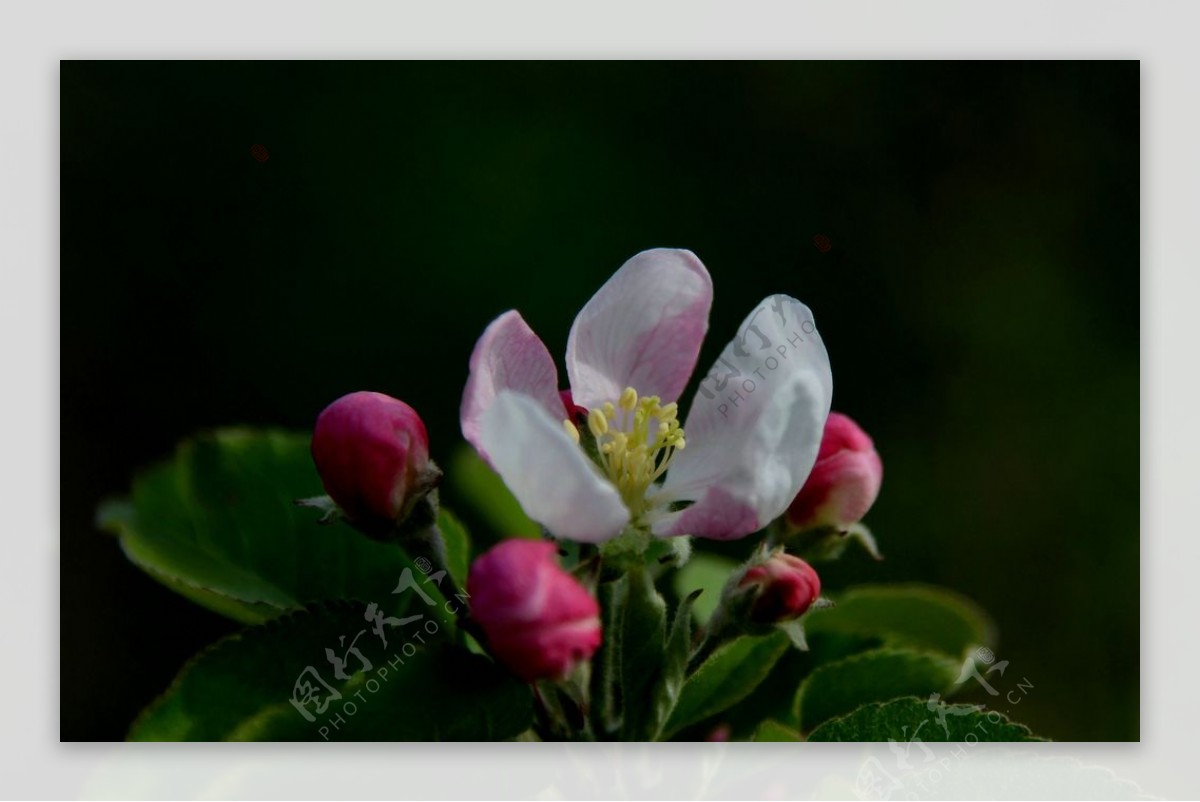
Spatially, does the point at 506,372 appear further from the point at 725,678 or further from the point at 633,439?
the point at 725,678

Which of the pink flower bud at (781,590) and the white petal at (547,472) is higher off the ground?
the white petal at (547,472)

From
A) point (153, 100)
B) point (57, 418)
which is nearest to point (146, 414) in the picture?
point (57, 418)

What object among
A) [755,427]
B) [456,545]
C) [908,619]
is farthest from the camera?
[908,619]

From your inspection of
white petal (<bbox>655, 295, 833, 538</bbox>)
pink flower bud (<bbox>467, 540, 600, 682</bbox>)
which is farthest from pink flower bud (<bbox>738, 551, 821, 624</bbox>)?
pink flower bud (<bbox>467, 540, 600, 682</bbox>)

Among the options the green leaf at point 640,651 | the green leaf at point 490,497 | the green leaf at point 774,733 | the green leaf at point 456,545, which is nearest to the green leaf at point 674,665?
the green leaf at point 640,651

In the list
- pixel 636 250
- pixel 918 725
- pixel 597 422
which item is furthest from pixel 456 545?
→ pixel 636 250

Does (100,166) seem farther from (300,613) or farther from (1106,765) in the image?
(1106,765)

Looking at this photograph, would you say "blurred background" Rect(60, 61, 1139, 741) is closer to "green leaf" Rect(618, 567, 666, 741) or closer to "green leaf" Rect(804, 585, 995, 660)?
"green leaf" Rect(804, 585, 995, 660)

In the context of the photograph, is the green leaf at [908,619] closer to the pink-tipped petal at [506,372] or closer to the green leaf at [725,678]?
the green leaf at [725,678]
